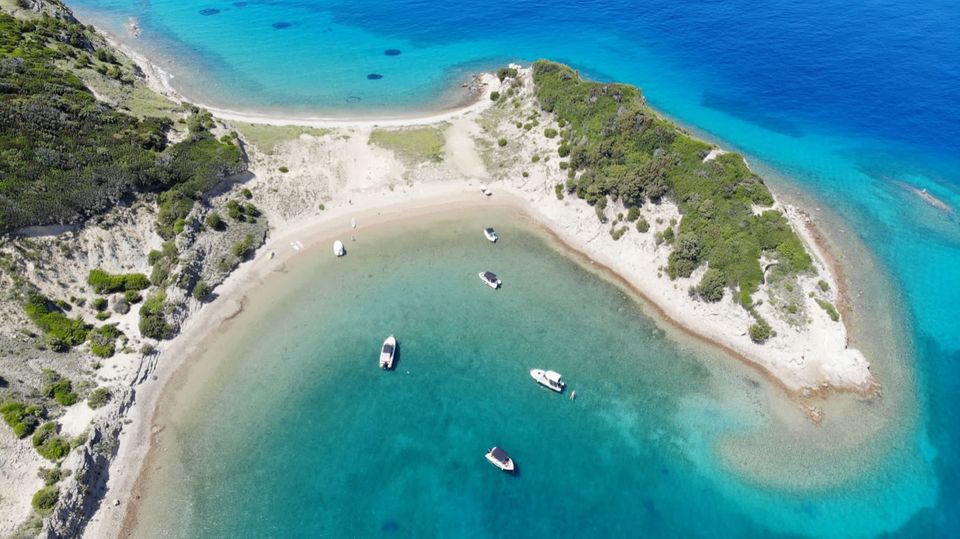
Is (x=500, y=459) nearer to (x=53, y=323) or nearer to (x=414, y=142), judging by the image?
(x=53, y=323)

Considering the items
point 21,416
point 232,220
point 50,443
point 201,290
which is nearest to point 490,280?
point 201,290

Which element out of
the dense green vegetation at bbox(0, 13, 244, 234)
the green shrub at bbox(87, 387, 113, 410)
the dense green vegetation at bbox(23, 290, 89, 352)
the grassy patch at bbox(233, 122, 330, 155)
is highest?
the dense green vegetation at bbox(0, 13, 244, 234)

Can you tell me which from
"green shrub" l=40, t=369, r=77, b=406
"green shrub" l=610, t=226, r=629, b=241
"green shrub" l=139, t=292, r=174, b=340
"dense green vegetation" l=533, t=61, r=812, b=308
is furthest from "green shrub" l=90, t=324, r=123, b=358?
"green shrub" l=610, t=226, r=629, b=241

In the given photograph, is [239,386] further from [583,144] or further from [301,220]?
[583,144]

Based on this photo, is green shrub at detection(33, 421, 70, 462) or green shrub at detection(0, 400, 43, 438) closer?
green shrub at detection(33, 421, 70, 462)

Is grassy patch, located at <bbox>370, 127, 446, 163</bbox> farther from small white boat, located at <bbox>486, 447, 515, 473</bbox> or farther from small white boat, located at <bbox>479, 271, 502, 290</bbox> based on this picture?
small white boat, located at <bbox>486, 447, 515, 473</bbox>

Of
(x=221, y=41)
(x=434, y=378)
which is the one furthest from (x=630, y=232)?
(x=221, y=41)
